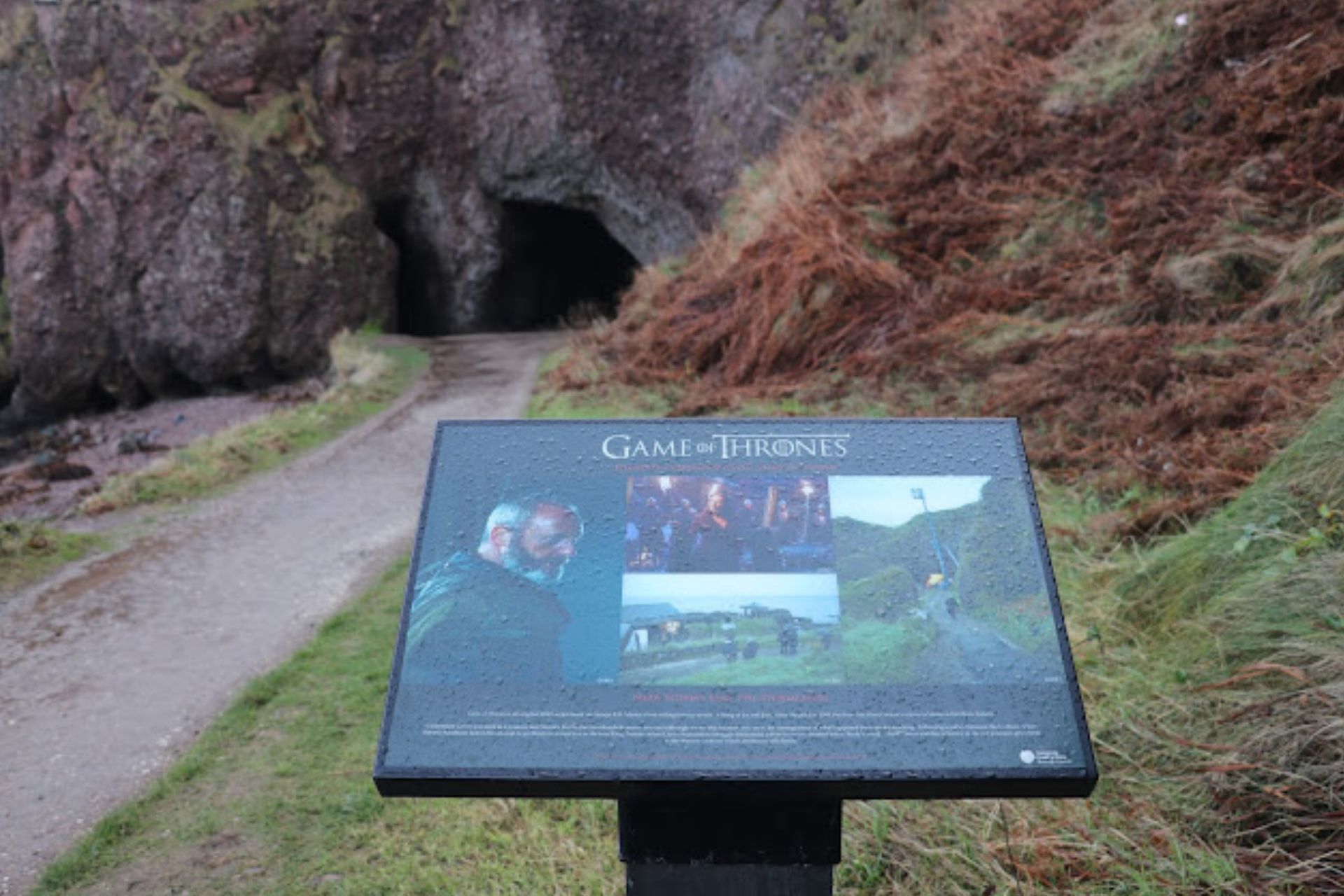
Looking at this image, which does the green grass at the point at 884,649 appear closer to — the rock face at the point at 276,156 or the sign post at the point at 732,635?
the sign post at the point at 732,635

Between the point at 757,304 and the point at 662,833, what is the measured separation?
7.00 meters

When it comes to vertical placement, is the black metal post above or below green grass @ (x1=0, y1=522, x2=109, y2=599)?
above

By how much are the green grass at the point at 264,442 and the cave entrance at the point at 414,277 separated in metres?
4.63

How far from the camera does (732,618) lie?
88.7 inches

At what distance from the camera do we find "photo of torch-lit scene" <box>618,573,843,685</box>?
218cm

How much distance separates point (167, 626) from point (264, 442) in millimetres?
4088

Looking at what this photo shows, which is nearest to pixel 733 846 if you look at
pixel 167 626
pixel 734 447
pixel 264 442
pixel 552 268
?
pixel 734 447

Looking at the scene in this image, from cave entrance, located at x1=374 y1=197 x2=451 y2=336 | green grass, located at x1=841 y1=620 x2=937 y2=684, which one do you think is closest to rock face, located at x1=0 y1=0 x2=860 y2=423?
cave entrance, located at x1=374 y1=197 x2=451 y2=336

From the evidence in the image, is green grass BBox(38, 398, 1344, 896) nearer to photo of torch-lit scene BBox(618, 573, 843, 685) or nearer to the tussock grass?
photo of torch-lit scene BBox(618, 573, 843, 685)

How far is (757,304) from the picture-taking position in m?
8.97

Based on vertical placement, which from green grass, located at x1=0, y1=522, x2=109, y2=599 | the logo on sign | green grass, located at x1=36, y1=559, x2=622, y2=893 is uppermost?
the logo on sign

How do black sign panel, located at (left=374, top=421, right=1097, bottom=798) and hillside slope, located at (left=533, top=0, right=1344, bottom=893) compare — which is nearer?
black sign panel, located at (left=374, top=421, right=1097, bottom=798)

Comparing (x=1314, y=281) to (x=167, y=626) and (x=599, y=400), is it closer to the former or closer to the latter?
(x=599, y=400)

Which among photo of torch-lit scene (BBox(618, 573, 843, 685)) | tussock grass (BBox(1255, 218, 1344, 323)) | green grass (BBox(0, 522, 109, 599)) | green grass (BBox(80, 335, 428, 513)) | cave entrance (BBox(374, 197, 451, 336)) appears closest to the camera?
photo of torch-lit scene (BBox(618, 573, 843, 685))
